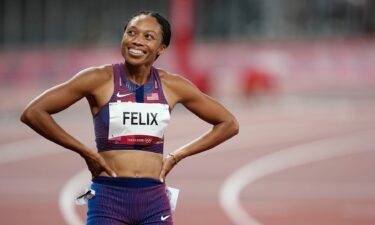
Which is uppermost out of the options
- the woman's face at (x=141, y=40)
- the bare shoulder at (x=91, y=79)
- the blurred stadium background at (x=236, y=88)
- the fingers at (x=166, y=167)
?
the woman's face at (x=141, y=40)

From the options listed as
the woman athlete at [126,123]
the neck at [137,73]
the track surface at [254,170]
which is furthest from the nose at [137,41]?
the track surface at [254,170]

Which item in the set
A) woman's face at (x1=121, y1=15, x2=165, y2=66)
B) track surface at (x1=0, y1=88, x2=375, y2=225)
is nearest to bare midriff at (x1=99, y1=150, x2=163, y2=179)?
woman's face at (x1=121, y1=15, x2=165, y2=66)

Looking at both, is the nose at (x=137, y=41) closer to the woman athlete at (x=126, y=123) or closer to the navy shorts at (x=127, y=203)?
the woman athlete at (x=126, y=123)

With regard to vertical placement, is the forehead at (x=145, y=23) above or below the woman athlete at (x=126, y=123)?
above

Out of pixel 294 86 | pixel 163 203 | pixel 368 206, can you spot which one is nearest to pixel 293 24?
pixel 294 86

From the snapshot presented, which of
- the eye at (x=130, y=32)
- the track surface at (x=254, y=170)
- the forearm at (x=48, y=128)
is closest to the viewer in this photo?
the forearm at (x=48, y=128)

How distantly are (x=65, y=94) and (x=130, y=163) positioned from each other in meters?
0.49

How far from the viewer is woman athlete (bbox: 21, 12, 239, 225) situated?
16.7 feet

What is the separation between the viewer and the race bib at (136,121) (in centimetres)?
512

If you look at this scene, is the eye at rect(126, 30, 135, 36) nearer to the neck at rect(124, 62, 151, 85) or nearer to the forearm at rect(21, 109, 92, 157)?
the neck at rect(124, 62, 151, 85)

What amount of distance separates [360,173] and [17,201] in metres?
4.94

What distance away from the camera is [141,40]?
5.14m

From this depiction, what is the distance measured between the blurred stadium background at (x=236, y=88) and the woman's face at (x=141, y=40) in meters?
5.15

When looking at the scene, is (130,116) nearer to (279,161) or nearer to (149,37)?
(149,37)
